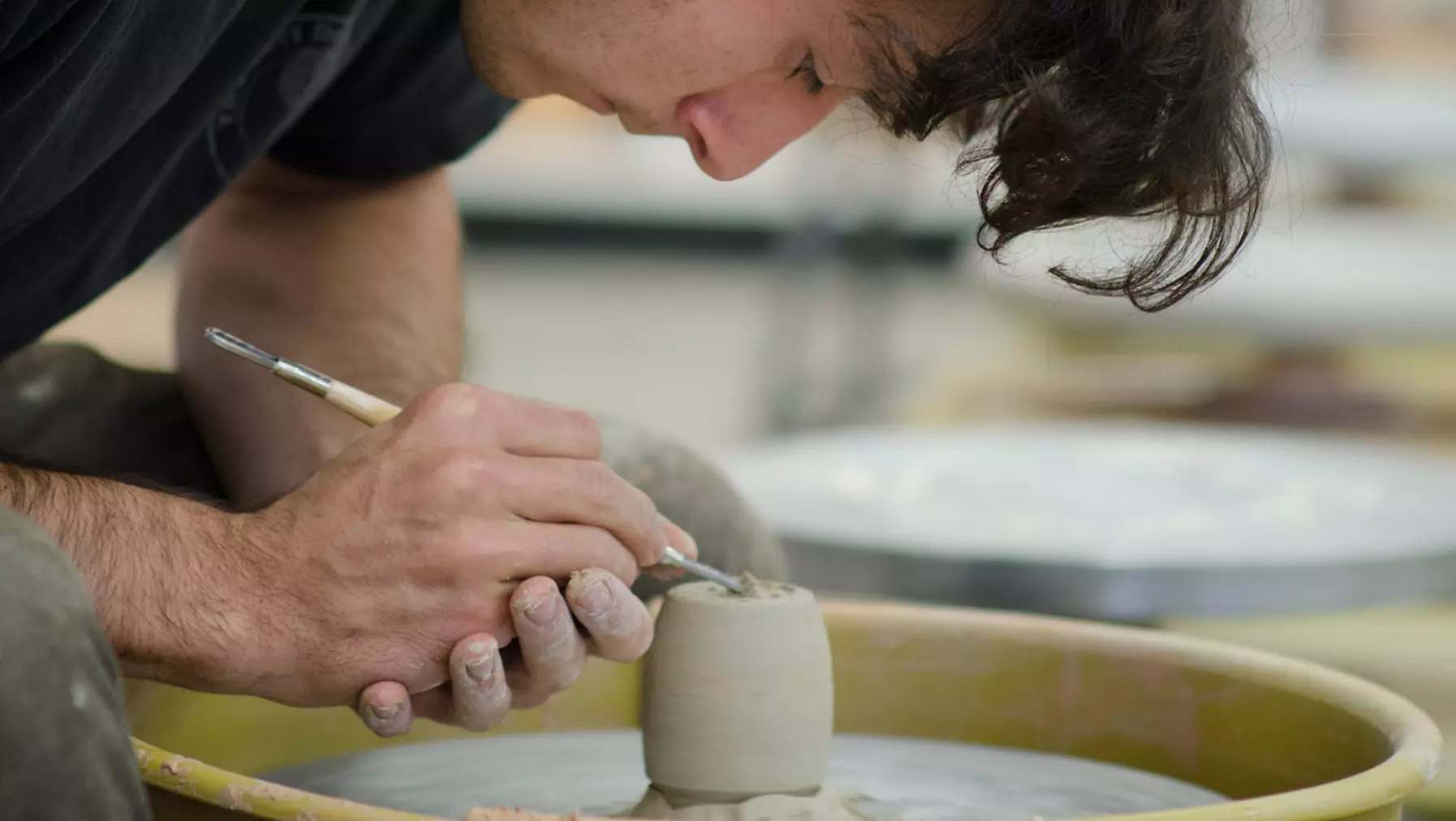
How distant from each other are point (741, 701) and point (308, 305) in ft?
2.04

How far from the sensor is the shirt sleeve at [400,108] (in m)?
1.34

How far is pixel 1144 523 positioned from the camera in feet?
5.44

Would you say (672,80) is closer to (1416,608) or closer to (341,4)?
(341,4)

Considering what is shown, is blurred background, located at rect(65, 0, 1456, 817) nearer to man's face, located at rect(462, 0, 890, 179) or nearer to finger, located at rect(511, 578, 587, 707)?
man's face, located at rect(462, 0, 890, 179)

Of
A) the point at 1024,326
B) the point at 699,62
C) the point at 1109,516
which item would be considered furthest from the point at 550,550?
the point at 1024,326

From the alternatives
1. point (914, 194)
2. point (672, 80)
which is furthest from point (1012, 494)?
point (914, 194)

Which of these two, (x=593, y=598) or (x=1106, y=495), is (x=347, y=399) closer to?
(x=593, y=598)

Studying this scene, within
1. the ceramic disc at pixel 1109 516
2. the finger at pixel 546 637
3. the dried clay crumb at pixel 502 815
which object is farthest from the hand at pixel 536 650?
the ceramic disc at pixel 1109 516

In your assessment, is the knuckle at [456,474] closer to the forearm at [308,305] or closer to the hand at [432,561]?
the hand at [432,561]

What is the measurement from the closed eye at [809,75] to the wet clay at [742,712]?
1.14 ft

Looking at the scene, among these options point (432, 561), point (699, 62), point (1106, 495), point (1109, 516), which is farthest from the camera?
point (1106, 495)

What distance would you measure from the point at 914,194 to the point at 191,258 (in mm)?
5775

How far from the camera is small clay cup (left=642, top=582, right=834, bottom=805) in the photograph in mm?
928

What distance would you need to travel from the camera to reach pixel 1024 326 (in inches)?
177
